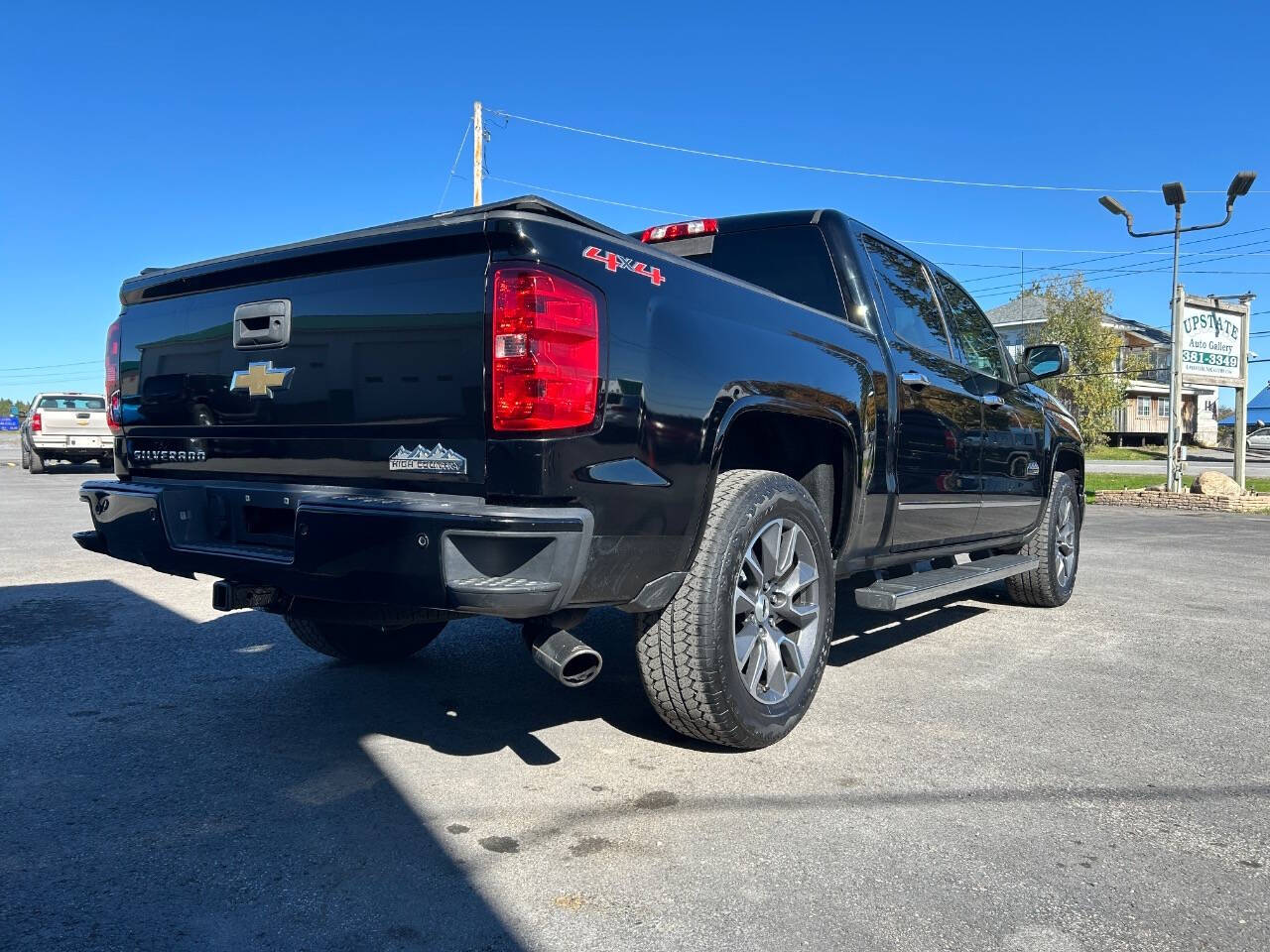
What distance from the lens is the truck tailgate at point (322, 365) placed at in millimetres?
2605

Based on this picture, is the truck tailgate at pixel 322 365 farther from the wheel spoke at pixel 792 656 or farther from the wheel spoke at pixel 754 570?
the wheel spoke at pixel 792 656

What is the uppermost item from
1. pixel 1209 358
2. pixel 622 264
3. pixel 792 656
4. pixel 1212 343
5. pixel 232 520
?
pixel 1212 343

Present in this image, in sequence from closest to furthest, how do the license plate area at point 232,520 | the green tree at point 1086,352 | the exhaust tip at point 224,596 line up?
the license plate area at point 232,520, the exhaust tip at point 224,596, the green tree at point 1086,352

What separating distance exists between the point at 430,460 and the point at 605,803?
1126 millimetres

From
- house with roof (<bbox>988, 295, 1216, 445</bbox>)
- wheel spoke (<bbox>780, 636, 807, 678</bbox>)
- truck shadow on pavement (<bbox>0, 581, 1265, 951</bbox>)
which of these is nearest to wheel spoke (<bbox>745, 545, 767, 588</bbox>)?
wheel spoke (<bbox>780, 636, 807, 678</bbox>)

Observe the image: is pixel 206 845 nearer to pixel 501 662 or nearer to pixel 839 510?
pixel 501 662

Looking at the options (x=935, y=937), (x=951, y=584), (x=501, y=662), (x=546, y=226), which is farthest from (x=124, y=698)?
(x=951, y=584)

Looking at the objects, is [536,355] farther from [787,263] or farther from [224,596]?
[787,263]

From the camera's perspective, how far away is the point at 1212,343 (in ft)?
58.3

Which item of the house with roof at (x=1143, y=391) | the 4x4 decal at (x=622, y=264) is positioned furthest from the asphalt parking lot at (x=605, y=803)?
the house with roof at (x=1143, y=391)

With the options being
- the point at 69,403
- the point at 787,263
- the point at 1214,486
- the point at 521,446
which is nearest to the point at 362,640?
the point at 521,446

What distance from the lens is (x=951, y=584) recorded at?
4.43 metres

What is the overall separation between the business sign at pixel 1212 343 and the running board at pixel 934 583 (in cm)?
1411

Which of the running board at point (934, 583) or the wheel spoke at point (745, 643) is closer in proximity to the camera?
the wheel spoke at point (745, 643)
